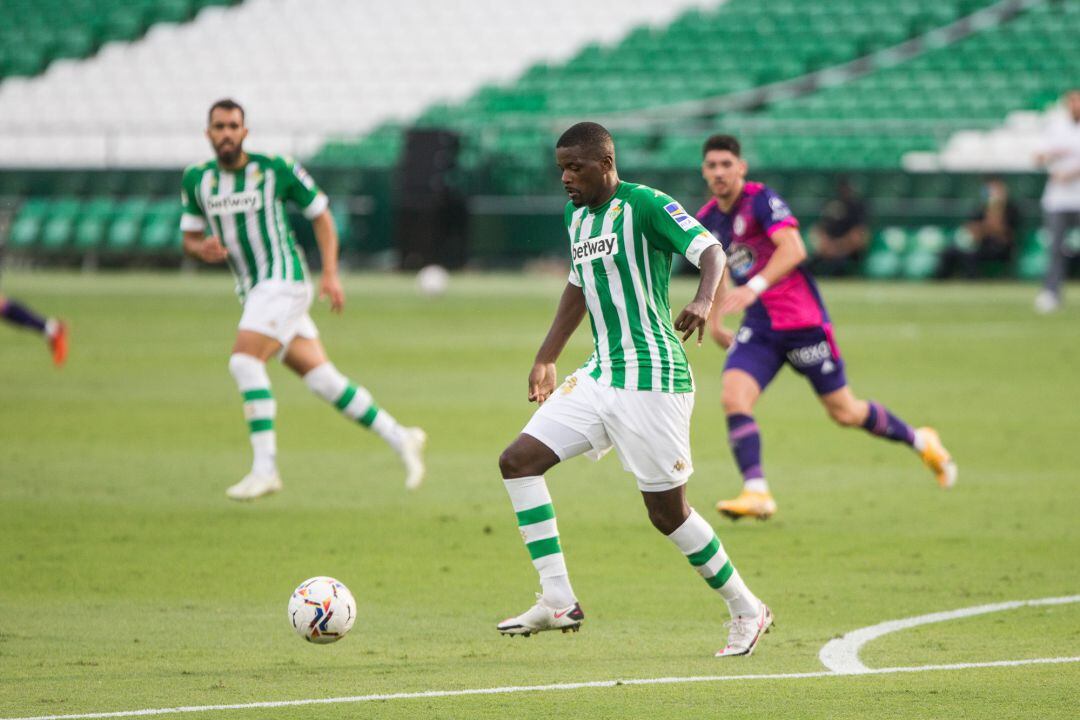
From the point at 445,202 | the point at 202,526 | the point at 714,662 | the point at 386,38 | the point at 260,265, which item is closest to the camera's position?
the point at 714,662

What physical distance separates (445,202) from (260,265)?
20627mm

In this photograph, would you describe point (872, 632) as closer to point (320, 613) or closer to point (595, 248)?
point (595, 248)

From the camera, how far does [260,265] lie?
10.3m

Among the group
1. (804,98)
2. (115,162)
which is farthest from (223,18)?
(804,98)

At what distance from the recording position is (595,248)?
20.5 feet

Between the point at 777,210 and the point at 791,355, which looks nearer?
the point at 777,210

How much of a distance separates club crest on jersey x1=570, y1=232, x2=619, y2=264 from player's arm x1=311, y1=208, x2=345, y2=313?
4173mm

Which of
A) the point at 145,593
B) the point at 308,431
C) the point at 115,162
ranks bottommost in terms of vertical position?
the point at 145,593

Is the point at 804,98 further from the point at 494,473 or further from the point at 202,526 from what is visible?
the point at 202,526

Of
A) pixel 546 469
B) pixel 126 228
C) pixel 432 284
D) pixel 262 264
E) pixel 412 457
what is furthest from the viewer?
pixel 126 228

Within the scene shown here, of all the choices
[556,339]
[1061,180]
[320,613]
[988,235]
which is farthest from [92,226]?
[320,613]

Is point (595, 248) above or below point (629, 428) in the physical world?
above

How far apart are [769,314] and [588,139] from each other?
3.64 metres

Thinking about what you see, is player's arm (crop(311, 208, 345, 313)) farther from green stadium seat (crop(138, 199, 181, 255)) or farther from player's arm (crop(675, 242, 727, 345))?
green stadium seat (crop(138, 199, 181, 255))
